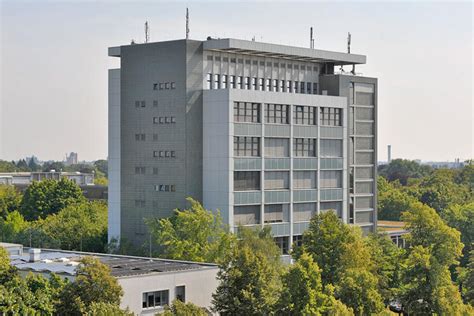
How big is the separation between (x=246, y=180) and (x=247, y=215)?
10.7 ft

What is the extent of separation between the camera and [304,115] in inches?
4023

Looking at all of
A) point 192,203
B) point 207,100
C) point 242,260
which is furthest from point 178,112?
point 242,260

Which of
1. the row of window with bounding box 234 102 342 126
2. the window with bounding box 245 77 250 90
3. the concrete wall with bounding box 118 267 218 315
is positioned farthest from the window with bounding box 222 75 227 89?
the concrete wall with bounding box 118 267 218 315

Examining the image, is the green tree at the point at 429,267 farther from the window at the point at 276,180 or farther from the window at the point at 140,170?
the window at the point at 140,170

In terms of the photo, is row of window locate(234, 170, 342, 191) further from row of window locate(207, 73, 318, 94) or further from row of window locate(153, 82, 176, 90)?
row of window locate(153, 82, 176, 90)

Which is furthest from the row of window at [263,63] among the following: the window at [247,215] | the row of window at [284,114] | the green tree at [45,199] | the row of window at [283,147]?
the green tree at [45,199]

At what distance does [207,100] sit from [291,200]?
1330cm

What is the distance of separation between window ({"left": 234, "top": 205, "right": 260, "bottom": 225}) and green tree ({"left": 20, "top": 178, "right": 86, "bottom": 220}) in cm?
4399

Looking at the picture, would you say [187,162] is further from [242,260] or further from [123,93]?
[242,260]

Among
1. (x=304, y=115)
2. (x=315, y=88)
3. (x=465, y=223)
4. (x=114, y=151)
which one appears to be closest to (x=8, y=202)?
(x=114, y=151)

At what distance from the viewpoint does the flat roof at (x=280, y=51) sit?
95.3 m

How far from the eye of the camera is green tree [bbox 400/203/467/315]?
6906cm

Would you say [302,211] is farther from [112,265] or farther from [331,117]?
[112,265]

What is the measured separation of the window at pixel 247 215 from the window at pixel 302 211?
17.0 feet
